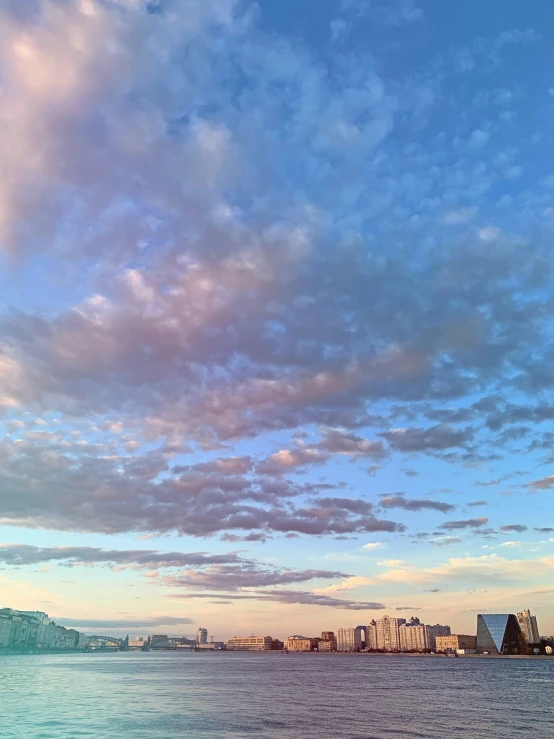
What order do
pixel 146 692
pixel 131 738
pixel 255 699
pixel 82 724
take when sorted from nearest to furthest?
pixel 131 738 → pixel 82 724 → pixel 255 699 → pixel 146 692

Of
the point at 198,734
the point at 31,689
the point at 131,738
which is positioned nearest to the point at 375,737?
the point at 198,734

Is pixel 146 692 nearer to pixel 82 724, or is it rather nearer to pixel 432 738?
pixel 82 724

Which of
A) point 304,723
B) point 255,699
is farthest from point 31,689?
point 304,723

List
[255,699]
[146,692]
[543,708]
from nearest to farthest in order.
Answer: [543,708] → [255,699] → [146,692]

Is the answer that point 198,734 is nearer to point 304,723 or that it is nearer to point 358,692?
point 304,723

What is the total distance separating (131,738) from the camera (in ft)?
150

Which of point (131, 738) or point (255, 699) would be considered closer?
point (131, 738)

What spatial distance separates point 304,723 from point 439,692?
50.6 metres

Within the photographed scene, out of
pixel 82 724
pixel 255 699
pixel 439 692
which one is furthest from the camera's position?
pixel 439 692

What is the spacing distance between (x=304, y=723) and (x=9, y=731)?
86.9 feet

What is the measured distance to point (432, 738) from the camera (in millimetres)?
47062

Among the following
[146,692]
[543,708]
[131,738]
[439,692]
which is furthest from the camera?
[439,692]

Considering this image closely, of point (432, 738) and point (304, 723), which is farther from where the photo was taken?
point (304, 723)

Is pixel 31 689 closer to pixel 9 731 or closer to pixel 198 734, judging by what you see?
pixel 9 731
